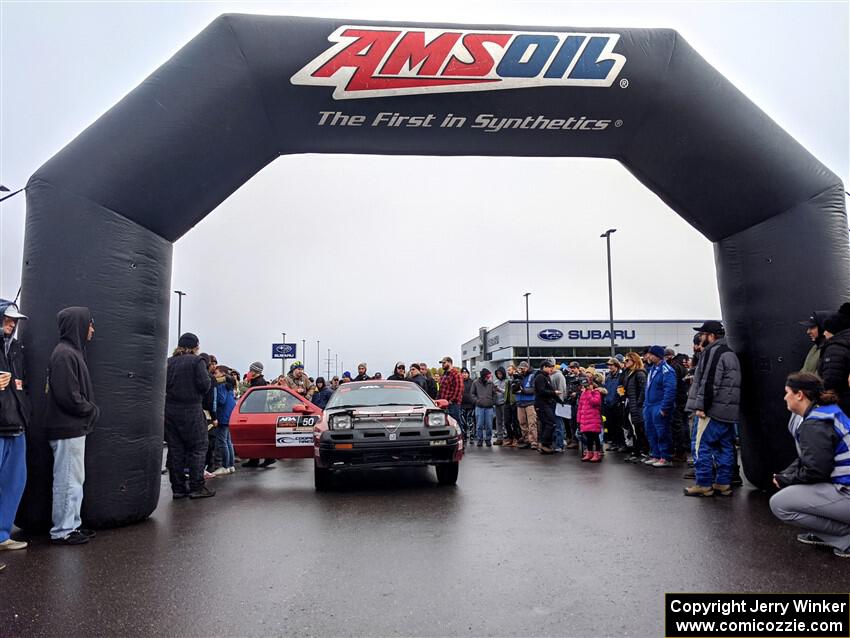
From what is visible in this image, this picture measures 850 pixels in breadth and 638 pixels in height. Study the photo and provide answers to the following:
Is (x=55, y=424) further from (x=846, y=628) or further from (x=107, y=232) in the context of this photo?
(x=846, y=628)

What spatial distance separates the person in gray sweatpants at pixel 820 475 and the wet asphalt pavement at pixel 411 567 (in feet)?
0.71

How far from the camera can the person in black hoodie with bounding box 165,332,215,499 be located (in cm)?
733

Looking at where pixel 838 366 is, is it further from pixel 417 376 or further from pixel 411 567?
pixel 417 376

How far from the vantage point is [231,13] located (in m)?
6.03

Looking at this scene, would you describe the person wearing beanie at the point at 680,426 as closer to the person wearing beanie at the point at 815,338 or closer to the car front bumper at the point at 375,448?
the person wearing beanie at the point at 815,338

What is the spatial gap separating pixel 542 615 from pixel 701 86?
5.67 metres

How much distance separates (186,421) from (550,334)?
167 ft

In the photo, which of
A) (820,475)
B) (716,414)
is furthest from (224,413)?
(820,475)

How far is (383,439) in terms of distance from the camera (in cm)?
721

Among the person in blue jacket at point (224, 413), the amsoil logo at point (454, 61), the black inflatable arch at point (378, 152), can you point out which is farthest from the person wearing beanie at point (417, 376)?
the amsoil logo at point (454, 61)

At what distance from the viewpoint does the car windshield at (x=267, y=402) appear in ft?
30.8

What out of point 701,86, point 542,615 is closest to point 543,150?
point 701,86

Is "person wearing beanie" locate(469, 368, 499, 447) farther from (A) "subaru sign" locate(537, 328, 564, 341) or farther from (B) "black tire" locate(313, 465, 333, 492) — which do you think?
(A) "subaru sign" locate(537, 328, 564, 341)

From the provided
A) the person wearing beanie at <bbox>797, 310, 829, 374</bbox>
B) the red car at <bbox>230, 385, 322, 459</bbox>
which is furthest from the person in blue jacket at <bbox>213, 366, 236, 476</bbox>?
the person wearing beanie at <bbox>797, 310, 829, 374</bbox>
